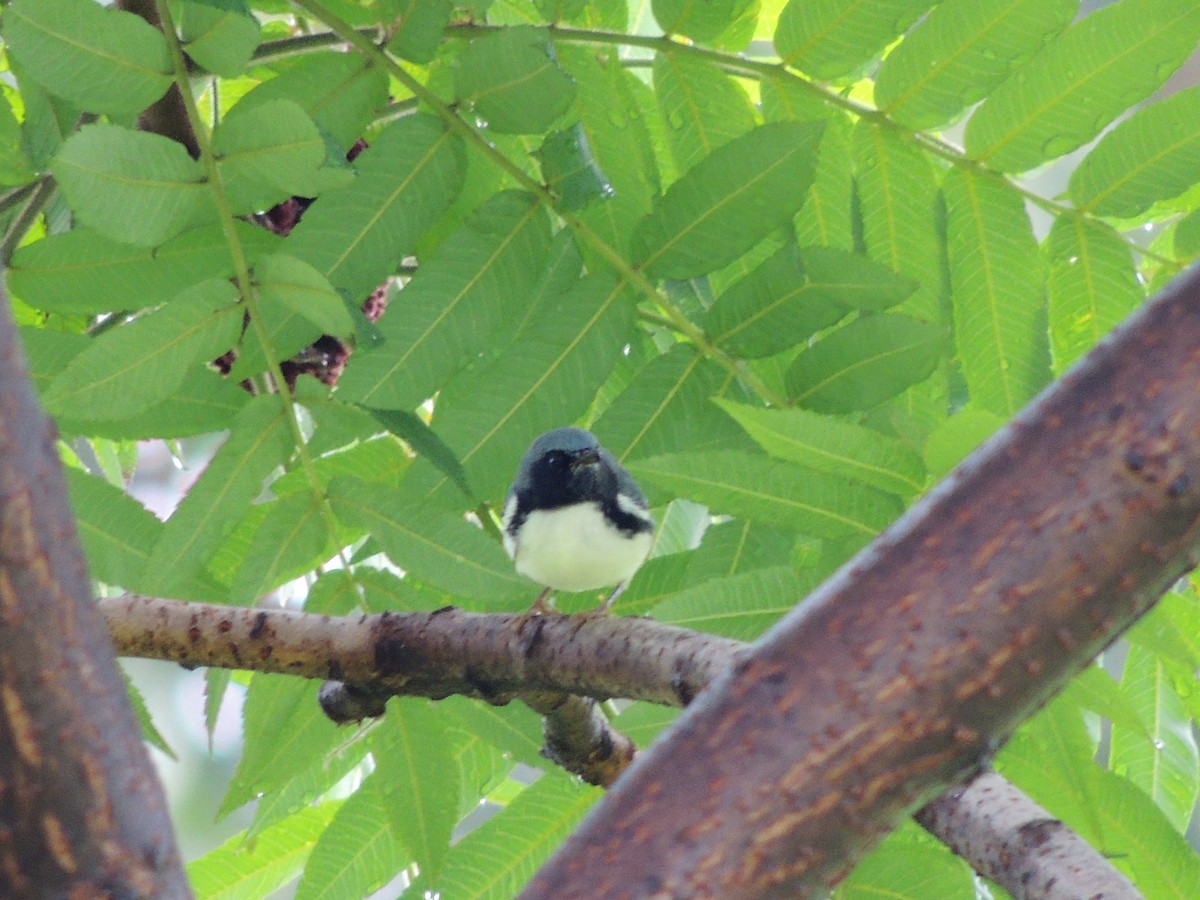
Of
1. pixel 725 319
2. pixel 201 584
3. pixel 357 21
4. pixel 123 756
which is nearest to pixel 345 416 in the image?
pixel 201 584

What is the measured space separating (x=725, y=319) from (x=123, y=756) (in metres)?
1.81

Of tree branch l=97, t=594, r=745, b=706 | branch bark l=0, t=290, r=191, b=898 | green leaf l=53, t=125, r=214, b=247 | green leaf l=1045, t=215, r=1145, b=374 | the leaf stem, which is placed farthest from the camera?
the leaf stem

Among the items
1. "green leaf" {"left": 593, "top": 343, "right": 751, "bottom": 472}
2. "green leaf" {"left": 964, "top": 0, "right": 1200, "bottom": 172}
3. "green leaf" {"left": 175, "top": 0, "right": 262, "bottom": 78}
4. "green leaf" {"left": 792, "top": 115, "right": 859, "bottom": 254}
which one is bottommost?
"green leaf" {"left": 593, "top": 343, "right": 751, "bottom": 472}

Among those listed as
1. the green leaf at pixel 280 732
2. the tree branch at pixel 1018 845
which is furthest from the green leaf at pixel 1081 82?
the green leaf at pixel 280 732

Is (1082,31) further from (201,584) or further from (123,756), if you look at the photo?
(123,756)

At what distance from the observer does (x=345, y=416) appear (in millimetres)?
2607

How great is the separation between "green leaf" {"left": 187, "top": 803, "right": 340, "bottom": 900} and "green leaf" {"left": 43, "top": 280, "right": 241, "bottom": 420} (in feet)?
3.95

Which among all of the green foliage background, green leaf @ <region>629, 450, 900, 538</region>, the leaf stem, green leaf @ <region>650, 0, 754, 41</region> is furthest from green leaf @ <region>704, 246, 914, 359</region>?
the leaf stem

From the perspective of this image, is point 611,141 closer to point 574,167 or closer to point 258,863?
point 574,167

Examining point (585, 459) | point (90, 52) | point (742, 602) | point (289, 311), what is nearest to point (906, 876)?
point (742, 602)

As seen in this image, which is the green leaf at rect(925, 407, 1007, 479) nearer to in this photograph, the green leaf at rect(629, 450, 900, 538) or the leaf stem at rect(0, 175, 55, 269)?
the green leaf at rect(629, 450, 900, 538)

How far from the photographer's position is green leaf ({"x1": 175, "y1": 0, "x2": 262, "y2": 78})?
254cm

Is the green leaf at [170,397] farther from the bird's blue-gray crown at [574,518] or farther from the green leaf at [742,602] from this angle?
the green leaf at [742,602]

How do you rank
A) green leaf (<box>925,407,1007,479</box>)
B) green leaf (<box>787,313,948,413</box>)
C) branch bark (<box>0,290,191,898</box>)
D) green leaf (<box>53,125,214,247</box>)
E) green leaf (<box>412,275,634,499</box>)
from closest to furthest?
1. branch bark (<box>0,290,191,898</box>)
2. green leaf (<box>925,407,1007,479</box>)
3. green leaf (<box>53,125,214,247</box>)
4. green leaf (<box>787,313,948,413</box>)
5. green leaf (<box>412,275,634,499</box>)
